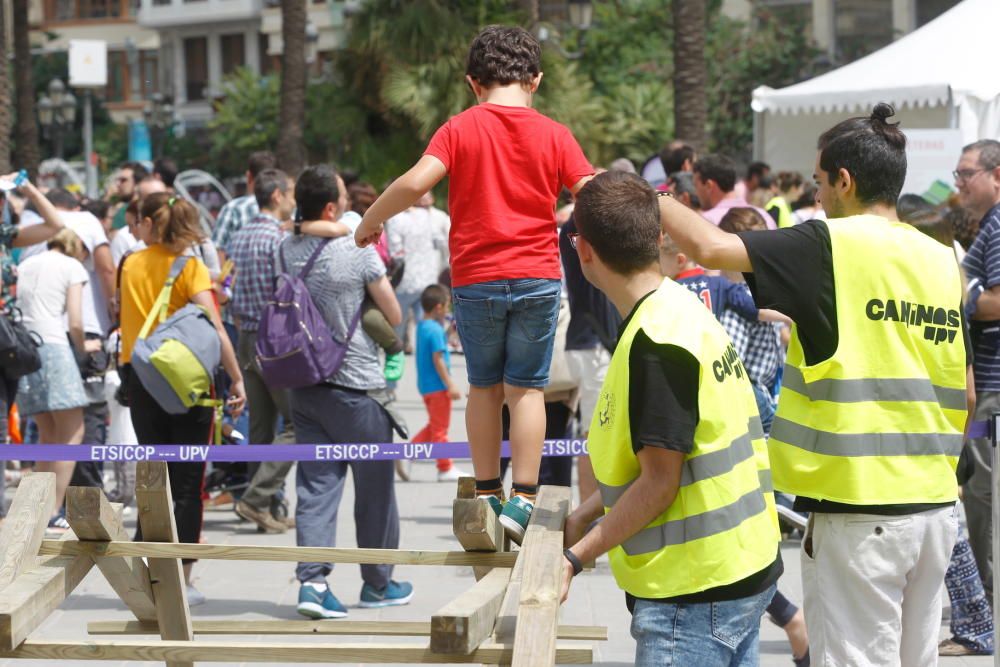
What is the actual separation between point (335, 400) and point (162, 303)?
0.98 metres

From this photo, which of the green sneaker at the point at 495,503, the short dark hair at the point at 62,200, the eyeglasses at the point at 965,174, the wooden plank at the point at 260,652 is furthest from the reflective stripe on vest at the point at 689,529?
the short dark hair at the point at 62,200

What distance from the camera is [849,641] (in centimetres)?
402

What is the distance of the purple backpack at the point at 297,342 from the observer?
676 centimetres

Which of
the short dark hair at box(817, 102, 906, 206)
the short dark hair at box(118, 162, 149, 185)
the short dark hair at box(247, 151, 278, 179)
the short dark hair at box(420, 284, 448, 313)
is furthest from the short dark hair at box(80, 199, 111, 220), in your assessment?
the short dark hair at box(817, 102, 906, 206)

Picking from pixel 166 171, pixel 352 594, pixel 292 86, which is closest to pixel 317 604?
pixel 352 594

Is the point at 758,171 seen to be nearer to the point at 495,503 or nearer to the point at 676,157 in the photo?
the point at 676,157

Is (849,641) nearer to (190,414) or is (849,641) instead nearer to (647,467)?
(647,467)

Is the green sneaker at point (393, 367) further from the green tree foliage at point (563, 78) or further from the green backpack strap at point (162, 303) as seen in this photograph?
the green tree foliage at point (563, 78)

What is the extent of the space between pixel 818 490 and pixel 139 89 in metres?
60.5

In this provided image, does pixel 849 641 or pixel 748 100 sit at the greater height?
pixel 748 100

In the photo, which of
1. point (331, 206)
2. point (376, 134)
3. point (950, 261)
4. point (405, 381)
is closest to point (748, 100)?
point (376, 134)

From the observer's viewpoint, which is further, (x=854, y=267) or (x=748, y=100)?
(x=748, y=100)

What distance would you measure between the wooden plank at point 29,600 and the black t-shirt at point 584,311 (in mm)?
4096

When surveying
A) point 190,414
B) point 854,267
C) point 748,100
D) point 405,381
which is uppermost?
point 748,100
